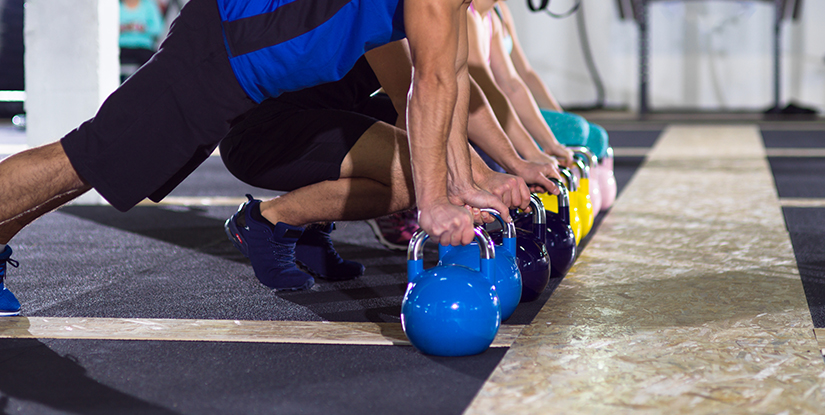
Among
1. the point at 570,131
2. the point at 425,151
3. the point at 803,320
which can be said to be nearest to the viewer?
the point at 425,151

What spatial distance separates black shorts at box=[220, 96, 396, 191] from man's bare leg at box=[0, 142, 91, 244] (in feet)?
1.80

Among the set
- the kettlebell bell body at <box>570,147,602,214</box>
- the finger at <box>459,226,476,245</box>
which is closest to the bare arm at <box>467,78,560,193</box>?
the finger at <box>459,226,476,245</box>

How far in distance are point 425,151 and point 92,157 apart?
74 centimetres

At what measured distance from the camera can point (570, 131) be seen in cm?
357

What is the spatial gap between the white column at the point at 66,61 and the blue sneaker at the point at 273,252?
2.17 meters

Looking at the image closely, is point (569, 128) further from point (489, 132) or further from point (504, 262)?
point (504, 262)

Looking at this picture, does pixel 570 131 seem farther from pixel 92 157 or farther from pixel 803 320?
pixel 92 157

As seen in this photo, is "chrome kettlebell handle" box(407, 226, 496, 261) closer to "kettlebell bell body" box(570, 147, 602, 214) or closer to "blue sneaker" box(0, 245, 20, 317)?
"blue sneaker" box(0, 245, 20, 317)

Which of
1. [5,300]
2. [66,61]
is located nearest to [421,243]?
[5,300]

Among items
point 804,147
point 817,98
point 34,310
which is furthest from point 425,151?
point 817,98

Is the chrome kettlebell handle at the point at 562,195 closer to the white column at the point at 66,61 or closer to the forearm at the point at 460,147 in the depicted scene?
the forearm at the point at 460,147

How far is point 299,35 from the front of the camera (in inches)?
68.0

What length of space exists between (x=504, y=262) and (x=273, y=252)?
2.53 ft

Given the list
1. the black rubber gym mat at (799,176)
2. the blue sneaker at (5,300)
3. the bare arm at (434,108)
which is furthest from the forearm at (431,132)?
the black rubber gym mat at (799,176)
